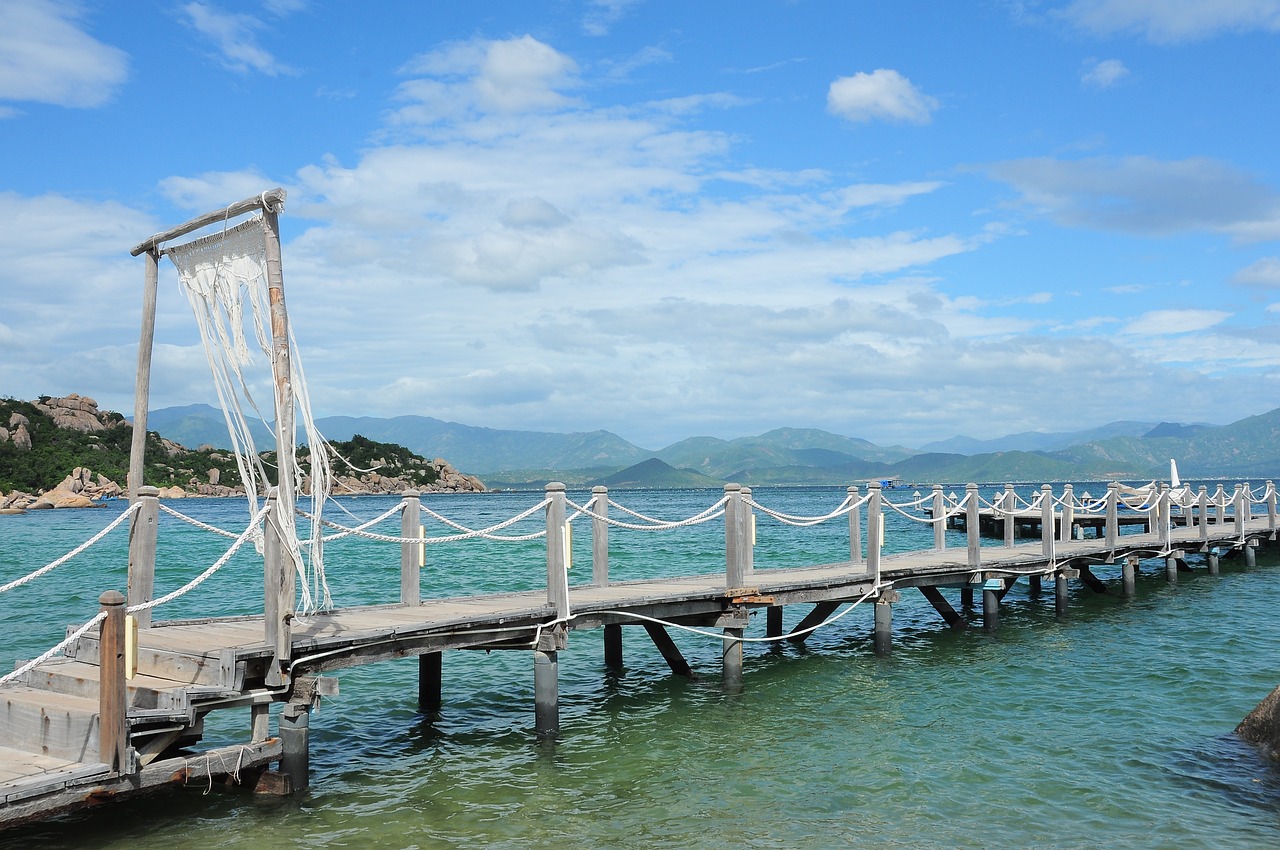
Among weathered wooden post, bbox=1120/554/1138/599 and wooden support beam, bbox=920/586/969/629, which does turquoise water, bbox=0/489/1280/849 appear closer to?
wooden support beam, bbox=920/586/969/629

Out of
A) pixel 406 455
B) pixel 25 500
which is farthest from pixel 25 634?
pixel 406 455

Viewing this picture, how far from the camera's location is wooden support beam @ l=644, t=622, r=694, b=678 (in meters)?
14.6

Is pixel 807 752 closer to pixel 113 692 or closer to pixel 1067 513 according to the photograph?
pixel 113 692

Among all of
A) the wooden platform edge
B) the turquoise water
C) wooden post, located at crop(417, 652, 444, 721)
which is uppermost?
the wooden platform edge

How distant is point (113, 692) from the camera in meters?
7.40

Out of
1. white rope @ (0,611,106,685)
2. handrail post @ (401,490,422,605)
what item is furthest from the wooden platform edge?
handrail post @ (401,490,422,605)

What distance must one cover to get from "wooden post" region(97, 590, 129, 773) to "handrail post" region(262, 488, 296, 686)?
4.98 feet

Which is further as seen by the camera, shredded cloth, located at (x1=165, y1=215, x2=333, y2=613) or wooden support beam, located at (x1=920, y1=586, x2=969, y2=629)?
wooden support beam, located at (x1=920, y1=586, x2=969, y2=629)

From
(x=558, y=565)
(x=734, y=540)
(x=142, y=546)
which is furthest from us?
(x=734, y=540)

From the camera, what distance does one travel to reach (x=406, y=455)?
136 m

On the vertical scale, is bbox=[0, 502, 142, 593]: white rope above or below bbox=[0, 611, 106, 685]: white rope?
above

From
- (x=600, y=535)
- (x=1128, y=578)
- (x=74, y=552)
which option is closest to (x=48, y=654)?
(x=74, y=552)

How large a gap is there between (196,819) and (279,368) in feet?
13.3

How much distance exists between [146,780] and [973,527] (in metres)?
15.3
